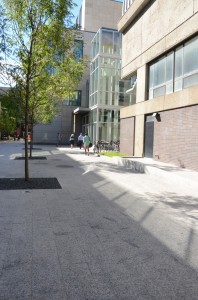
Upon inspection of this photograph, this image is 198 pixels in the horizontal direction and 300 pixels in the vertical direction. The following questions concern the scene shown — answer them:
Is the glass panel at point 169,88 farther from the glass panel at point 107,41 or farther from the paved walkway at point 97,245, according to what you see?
the glass panel at point 107,41

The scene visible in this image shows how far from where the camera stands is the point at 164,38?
17.7 metres

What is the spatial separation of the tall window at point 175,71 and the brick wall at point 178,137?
1.44 metres

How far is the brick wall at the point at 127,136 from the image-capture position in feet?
75.8

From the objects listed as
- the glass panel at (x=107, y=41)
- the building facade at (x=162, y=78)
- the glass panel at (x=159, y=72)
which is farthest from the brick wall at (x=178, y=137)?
the glass panel at (x=107, y=41)

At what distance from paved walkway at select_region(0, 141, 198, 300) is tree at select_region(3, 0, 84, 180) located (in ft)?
12.6

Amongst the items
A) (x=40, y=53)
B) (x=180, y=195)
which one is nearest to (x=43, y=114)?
(x=40, y=53)

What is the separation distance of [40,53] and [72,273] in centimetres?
794

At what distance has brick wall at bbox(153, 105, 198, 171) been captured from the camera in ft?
46.6

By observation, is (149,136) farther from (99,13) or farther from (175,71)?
(99,13)

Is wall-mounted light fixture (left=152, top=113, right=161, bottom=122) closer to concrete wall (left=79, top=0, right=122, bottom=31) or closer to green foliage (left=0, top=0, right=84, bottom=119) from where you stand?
green foliage (left=0, top=0, right=84, bottom=119)

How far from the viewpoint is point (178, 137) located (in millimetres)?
15766

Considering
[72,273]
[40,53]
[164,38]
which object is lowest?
[72,273]

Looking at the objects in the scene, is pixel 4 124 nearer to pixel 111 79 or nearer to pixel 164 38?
pixel 111 79

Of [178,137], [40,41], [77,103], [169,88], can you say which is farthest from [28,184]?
[77,103]
